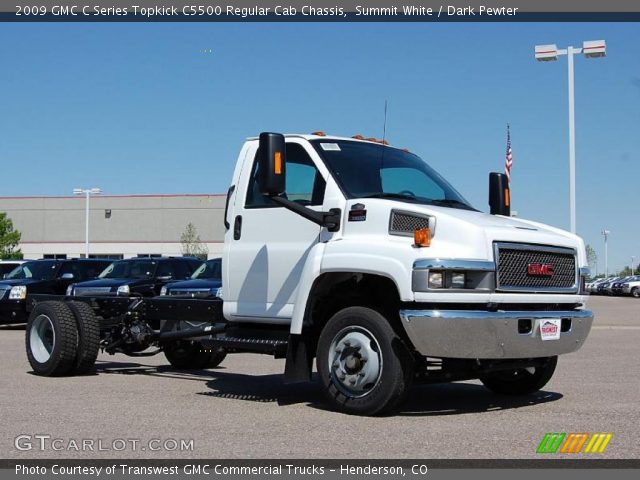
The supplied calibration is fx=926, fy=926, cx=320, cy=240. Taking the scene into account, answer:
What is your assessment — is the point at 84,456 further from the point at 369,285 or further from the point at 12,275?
the point at 12,275

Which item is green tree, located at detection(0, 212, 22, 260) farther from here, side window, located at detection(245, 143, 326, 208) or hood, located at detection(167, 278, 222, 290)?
side window, located at detection(245, 143, 326, 208)

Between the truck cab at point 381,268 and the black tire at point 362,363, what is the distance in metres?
0.01

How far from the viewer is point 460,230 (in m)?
7.43

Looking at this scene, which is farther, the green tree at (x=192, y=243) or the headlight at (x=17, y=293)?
the green tree at (x=192, y=243)

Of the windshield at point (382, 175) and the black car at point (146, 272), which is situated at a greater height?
the windshield at point (382, 175)

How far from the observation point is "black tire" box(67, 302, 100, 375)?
10.7 m

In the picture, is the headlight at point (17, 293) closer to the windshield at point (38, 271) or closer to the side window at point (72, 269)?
the windshield at point (38, 271)

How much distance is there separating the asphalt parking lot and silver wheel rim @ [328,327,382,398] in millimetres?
262

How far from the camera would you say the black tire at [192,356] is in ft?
38.5

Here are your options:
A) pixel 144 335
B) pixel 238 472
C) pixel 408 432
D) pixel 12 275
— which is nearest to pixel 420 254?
pixel 408 432

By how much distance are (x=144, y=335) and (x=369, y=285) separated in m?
3.76

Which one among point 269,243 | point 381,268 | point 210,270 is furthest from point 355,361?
point 210,270

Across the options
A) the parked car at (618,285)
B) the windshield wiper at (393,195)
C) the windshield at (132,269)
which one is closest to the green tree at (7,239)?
the parked car at (618,285)

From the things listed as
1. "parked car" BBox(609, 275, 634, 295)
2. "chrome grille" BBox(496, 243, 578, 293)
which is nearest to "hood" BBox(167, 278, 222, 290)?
"chrome grille" BBox(496, 243, 578, 293)
